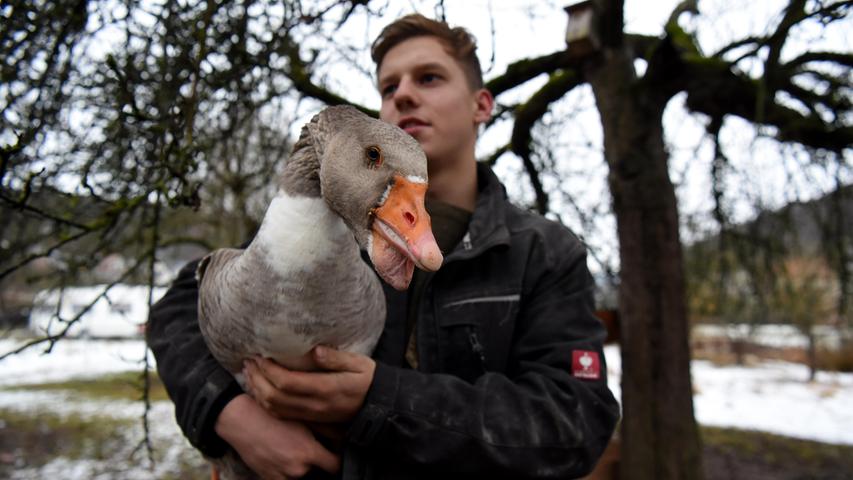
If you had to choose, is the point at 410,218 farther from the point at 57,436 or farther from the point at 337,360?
the point at 57,436

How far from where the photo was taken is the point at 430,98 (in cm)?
225

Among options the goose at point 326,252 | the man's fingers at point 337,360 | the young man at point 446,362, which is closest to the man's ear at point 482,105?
the young man at point 446,362

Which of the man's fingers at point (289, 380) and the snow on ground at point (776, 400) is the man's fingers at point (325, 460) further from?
the snow on ground at point (776, 400)

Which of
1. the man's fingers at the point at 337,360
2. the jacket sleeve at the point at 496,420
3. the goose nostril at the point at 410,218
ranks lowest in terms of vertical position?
the jacket sleeve at the point at 496,420

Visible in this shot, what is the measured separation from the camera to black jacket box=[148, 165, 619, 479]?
167 cm

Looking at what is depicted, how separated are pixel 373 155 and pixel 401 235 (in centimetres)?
21

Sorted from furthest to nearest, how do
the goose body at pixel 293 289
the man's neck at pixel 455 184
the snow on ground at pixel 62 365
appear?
the snow on ground at pixel 62 365 < the man's neck at pixel 455 184 < the goose body at pixel 293 289

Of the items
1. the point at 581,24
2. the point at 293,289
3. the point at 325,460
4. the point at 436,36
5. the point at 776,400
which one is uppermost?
the point at 581,24

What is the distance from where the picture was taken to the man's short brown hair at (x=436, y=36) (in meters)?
2.40

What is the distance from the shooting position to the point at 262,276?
4.78 ft

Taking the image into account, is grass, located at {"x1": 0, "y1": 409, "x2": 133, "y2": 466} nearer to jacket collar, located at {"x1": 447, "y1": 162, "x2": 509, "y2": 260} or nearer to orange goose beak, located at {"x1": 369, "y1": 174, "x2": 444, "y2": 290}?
jacket collar, located at {"x1": 447, "y1": 162, "x2": 509, "y2": 260}

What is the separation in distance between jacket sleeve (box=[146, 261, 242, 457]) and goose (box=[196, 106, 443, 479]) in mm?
103

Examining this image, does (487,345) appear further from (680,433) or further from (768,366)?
(768,366)

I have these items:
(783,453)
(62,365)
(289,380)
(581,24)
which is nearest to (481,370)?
(289,380)
